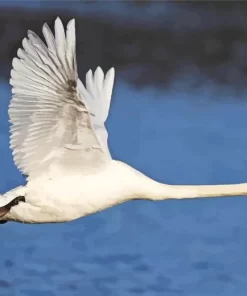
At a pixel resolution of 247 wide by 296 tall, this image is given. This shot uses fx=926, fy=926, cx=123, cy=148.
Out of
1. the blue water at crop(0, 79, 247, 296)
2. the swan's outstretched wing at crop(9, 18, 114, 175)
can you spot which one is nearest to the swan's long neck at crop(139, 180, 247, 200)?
the swan's outstretched wing at crop(9, 18, 114, 175)

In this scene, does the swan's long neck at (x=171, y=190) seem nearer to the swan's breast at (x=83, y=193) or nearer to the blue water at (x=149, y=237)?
the swan's breast at (x=83, y=193)

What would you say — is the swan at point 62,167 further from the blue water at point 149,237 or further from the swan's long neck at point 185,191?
the blue water at point 149,237

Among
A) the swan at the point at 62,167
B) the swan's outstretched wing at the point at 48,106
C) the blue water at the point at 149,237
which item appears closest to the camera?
the swan's outstretched wing at the point at 48,106

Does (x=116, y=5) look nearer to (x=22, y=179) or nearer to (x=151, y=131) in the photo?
(x=151, y=131)

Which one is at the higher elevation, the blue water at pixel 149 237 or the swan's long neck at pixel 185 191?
the blue water at pixel 149 237

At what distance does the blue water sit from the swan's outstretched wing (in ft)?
1.89

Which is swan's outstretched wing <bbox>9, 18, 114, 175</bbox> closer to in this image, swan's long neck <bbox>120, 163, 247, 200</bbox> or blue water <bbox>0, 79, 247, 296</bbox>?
swan's long neck <bbox>120, 163, 247, 200</bbox>

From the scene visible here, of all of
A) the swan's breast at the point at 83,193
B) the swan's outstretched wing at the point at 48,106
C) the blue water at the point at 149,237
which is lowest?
the swan's breast at the point at 83,193

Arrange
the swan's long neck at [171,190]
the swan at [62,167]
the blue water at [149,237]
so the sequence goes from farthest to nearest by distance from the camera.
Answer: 1. the blue water at [149,237]
2. the swan's long neck at [171,190]
3. the swan at [62,167]

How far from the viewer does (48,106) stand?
1566 mm

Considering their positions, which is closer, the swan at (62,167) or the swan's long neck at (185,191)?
the swan at (62,167)

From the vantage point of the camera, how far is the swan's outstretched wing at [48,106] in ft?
4.76

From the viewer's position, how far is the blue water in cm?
231

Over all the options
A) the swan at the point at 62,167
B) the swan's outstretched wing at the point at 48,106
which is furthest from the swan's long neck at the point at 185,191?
the swan's outstretched wing at the point at 48,106
